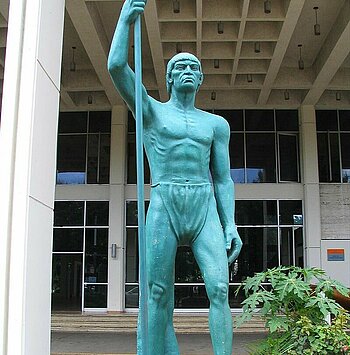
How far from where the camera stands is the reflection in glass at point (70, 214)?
1969 centimetres

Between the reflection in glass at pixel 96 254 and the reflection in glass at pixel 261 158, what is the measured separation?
582cm

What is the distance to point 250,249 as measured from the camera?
1936 cm

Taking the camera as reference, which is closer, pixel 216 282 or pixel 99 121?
pixel 216 282

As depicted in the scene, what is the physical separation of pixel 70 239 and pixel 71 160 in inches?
118

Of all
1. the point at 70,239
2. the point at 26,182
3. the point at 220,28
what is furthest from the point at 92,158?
the point at 26,182

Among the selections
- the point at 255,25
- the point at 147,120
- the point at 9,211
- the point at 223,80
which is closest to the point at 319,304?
the point at 147,120

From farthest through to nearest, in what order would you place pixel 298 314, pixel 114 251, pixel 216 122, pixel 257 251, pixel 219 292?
pixel 257 251
pixel 114 251
pixel 298 314
pixel 216 122
pixel 219 292

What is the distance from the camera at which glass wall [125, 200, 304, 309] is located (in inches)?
748

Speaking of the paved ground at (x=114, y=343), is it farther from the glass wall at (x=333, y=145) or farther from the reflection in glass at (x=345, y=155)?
the reflection in glass at (x=345, y=155)

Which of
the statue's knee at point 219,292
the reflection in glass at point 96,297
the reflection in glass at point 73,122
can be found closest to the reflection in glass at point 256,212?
the reflection in glass at point 96,297

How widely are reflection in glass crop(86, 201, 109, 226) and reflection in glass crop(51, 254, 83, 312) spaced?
1326 mm

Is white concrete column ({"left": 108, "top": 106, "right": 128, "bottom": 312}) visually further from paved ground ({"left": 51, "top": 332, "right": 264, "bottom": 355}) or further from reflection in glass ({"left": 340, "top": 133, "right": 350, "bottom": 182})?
reflection in glass ({"left": 340, "top": 133, "right": 350, "bottom": 182})

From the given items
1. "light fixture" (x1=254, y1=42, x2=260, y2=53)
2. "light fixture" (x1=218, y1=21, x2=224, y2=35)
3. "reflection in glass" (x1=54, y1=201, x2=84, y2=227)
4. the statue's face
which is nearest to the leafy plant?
the statue's face

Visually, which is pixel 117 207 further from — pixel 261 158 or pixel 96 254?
pixel 261 158
